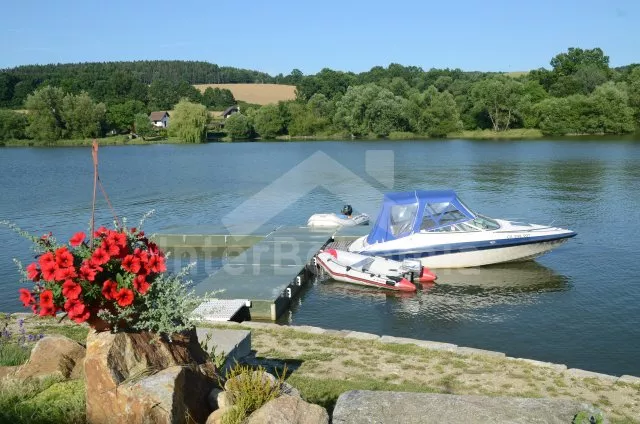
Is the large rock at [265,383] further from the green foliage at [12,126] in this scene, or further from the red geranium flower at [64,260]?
the green foliage at [12,126]

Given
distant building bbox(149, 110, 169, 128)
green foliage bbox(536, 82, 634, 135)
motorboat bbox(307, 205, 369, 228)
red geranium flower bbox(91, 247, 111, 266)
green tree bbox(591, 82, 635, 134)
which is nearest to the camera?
red geranium flower bbox(91, 247, 111, 266)

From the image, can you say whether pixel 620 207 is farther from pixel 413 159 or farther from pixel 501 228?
pixel 413 159

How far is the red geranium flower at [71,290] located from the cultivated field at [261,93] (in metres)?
139

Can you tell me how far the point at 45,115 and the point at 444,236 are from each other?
95460 mm

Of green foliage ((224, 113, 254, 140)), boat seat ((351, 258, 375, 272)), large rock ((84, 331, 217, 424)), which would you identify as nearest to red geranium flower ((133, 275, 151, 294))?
large rock ((84, 331, 217, 424))

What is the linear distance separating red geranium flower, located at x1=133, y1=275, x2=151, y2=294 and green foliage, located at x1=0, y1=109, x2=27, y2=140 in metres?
109

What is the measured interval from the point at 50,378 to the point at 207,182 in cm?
4336

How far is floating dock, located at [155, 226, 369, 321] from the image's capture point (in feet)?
54.7

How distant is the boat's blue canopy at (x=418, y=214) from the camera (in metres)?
21.1

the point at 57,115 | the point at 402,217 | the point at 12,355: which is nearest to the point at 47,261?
the point at 12,355

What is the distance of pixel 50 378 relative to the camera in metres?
5.91

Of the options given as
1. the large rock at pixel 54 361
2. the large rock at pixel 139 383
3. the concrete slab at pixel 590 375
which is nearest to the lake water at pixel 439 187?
the concrete slab at pixel 590 375

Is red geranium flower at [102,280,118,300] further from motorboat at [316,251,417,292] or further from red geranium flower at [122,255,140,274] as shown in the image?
motorboat at [316,251,417,292]

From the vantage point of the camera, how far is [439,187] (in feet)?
138
